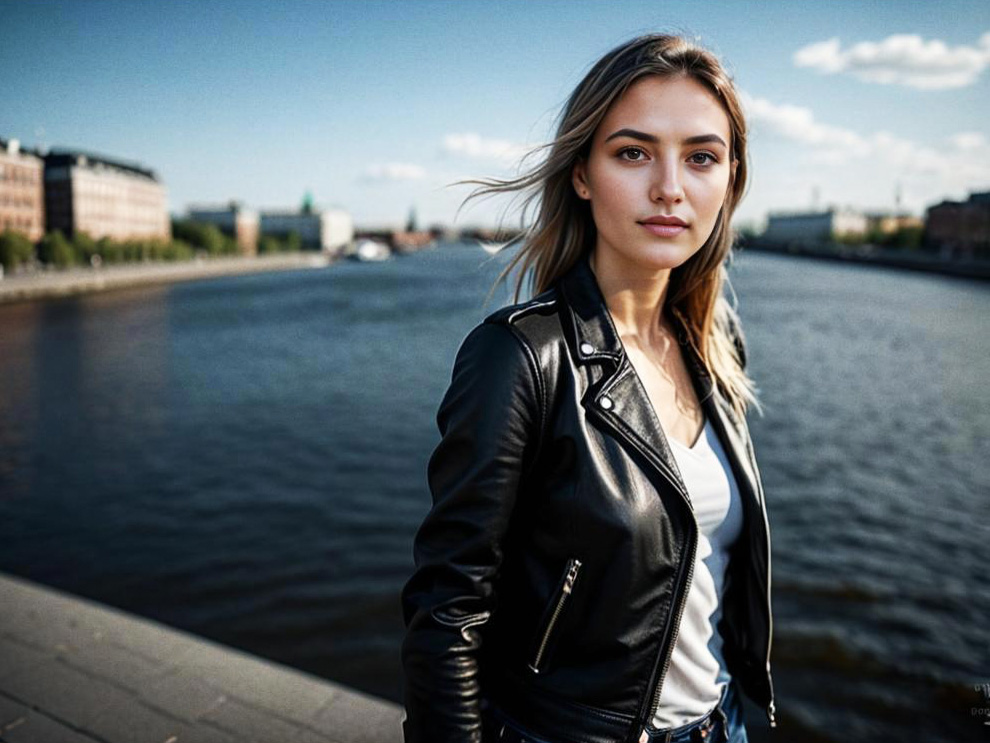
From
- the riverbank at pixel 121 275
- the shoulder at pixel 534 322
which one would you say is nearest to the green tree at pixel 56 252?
the riverbank at pixel 121 275

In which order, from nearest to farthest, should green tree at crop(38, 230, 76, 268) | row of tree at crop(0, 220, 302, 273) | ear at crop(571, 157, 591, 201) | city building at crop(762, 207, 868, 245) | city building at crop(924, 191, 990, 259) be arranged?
ear at crop(571, 157, 591, 201) < row of tree at crop(0, 220, 302, 273) < green tree at crop(38, 230, 76, 268) < city building at crop(924, 191, 990, 259) < city building at crop(762, 207, 868, 245)

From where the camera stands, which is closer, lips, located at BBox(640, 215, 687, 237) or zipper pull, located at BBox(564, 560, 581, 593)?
zipper pull, located at BBox(564, 560, 581, 593)

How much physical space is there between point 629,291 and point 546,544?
0.50 metres

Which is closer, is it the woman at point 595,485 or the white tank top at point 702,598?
the woman at point 595,485

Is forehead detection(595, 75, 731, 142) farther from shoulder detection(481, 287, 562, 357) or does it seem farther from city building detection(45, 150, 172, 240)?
city building detection(45, 150, 172, 240)

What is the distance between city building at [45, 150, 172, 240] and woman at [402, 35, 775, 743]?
5693 cm

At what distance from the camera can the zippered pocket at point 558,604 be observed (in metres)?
1.17

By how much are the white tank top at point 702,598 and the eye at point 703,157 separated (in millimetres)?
466

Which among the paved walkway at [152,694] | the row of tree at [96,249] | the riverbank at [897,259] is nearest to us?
the paved walkway at [152,694]

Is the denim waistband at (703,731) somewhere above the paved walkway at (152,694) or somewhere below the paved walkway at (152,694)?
above

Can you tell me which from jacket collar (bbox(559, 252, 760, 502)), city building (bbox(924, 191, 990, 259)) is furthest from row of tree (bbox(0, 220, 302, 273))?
city building (bbox(924, 191, 990, 259))

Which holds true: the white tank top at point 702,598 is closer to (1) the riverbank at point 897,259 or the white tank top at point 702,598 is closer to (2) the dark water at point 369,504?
(2) the dark water at point 369,504

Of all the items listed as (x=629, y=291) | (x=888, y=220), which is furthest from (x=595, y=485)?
(x=888, y=220)

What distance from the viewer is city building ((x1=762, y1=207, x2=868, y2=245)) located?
11438 cm
